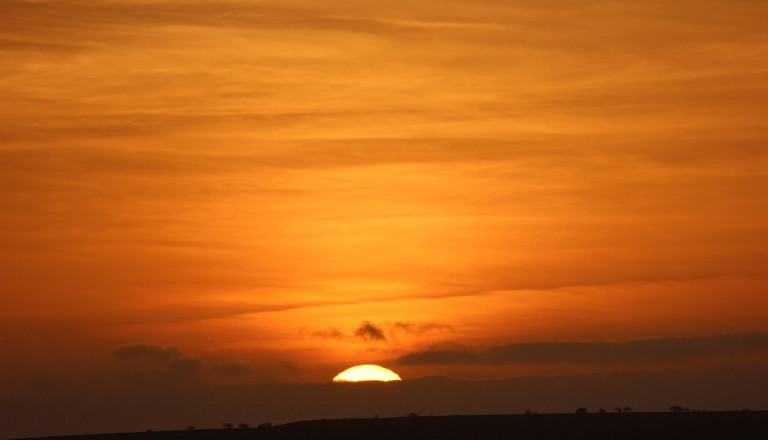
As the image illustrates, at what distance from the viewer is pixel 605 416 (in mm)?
144750

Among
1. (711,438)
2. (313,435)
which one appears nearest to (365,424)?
(313,435)

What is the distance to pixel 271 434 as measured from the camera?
141000 millimetres

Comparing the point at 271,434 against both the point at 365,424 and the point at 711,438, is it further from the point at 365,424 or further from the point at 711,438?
the point at 711,438

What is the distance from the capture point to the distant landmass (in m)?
134

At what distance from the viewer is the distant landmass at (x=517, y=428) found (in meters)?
134

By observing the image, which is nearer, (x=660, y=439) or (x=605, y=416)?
(x=660, y=439)

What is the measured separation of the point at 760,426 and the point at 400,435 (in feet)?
97.7

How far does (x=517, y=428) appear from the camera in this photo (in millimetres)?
138500

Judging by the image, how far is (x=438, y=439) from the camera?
134 m

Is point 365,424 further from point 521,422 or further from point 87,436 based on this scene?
point 87,436

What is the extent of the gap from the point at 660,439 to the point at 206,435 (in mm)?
39437

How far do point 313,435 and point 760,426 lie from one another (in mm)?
37356

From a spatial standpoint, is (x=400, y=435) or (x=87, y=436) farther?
(x=87, y=436)

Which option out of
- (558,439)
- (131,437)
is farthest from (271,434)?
(558,439)
